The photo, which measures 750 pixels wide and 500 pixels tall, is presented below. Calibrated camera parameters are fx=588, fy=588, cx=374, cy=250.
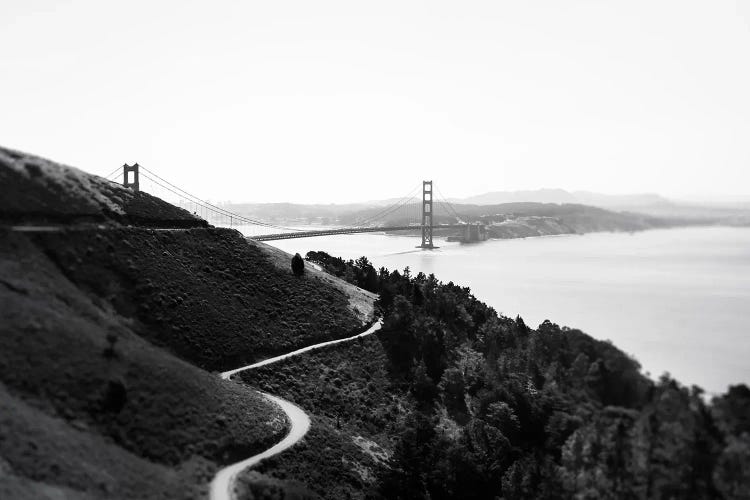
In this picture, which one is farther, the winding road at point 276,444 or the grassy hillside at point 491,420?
the winding road at point 276,444

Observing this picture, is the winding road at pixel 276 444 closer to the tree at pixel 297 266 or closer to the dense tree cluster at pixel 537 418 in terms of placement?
the dense tree cluster at pixel 537 418

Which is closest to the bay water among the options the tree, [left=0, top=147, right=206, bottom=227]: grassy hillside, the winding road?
the winding road

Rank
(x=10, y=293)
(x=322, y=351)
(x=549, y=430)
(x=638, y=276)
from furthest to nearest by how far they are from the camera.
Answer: (x=638, y=276)
(x=322, y=351)
(x=549, y=430)
(x=10, y=293)

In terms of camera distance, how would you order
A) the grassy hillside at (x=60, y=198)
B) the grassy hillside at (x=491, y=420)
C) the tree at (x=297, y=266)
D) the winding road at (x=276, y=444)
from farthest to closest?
the tree at (x=297, y=266) < the grassy hillside at (x=60, y=198) < the winding road at (x=276, y=444) < the grassy hillside at (x=491, y=420)

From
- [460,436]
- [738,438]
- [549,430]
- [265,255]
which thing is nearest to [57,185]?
[265,255]

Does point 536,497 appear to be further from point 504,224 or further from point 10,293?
point 504,224

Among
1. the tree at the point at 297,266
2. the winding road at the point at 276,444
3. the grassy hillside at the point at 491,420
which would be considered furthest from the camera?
the tree at the point at 297,266

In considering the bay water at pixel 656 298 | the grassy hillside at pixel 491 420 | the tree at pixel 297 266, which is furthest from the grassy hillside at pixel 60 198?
the bay water at pixel 656 298

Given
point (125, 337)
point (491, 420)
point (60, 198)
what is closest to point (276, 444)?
point (125, 337)
